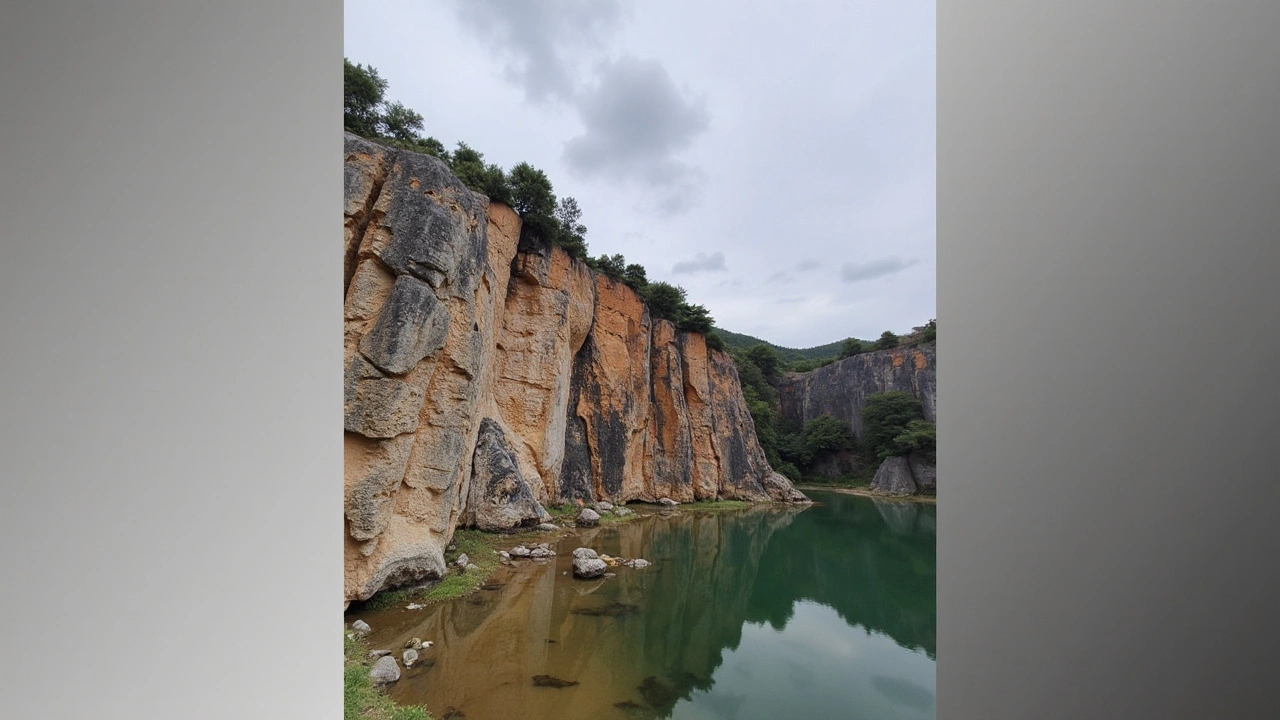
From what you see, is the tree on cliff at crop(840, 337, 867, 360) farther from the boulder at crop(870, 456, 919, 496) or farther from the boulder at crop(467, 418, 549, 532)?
the boulder at crop(467, 418, 549, 532)

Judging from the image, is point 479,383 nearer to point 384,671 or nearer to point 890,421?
point 384,671

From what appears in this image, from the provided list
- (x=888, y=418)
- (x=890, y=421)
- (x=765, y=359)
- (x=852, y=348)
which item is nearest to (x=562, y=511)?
(x=888, y=418)

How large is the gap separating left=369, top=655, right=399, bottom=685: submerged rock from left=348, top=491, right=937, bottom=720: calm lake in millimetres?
89

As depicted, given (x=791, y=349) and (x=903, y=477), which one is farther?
(x=791, y=349)

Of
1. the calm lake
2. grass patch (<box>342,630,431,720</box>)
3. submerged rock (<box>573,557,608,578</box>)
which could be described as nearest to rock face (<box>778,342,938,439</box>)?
the calm lake

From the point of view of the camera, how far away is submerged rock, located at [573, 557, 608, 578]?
6.58m

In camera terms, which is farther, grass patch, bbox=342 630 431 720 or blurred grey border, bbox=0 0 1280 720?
grass patch, bbox=342 630 431 720
